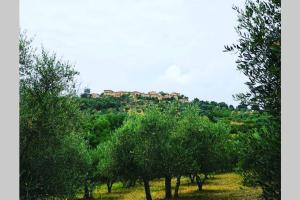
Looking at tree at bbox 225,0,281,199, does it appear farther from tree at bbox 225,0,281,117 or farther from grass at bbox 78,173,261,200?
grass at bbox 78,173,261,200

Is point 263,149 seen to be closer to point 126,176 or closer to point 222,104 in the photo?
point 126,176

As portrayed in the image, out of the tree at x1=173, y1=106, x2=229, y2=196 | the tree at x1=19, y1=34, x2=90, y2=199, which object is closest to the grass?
the tree at x1=173, y1=106, x2=229, y2=196

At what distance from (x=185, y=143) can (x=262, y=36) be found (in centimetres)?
3486

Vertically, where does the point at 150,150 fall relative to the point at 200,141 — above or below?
below

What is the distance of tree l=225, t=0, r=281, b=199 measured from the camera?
912 centimetres

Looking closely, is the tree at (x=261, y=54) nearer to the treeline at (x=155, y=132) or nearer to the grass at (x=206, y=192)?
the treeline at (x=155, y=132)

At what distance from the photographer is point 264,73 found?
9.71 meters

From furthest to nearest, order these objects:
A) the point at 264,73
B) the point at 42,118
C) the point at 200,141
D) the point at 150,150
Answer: the point at 200,141 < the point at 150,150 < the point at 42,118 < the point at 264,73

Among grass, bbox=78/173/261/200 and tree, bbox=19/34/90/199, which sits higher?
tree, bbox=19/34/90/199

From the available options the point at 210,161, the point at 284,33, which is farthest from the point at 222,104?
the point at 284,33

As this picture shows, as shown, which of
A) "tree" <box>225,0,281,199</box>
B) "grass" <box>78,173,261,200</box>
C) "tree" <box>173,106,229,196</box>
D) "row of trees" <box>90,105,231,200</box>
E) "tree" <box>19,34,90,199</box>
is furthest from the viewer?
"tree" <box>173,106,229,196</box>

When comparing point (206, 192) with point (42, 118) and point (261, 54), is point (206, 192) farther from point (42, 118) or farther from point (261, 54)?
point (261, 54)

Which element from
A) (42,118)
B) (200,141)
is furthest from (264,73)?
(200,141)

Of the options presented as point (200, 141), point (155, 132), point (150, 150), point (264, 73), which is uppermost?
point (264, 73)
